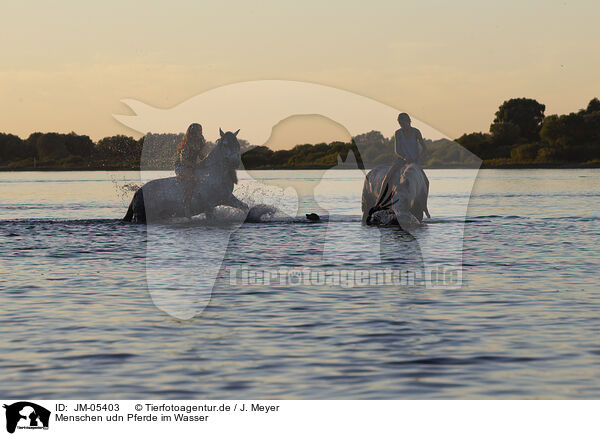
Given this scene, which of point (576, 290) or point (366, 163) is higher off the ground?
point (366, 163)

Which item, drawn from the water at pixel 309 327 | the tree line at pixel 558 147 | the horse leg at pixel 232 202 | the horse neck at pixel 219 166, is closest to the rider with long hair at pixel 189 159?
the horse neck at pixel 219 166

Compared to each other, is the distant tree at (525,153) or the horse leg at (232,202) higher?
the distant tree at (525,153)

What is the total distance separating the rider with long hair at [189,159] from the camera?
25953 millimetres

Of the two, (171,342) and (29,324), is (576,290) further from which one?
(29,324)

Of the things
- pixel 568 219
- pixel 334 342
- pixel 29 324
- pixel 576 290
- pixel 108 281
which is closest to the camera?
pixel 334 342

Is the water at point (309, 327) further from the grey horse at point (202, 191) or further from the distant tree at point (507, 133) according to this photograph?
the distant tree at point (507, 133)

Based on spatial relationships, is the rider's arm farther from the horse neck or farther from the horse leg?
the horse leg

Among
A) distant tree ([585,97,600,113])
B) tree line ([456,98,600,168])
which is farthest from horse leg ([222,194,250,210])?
distant tree ([585,97,600,113])

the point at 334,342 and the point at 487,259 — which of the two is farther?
the point at 487,259

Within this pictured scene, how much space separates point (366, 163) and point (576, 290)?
13200mm

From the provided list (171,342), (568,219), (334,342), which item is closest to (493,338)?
(334,342)
